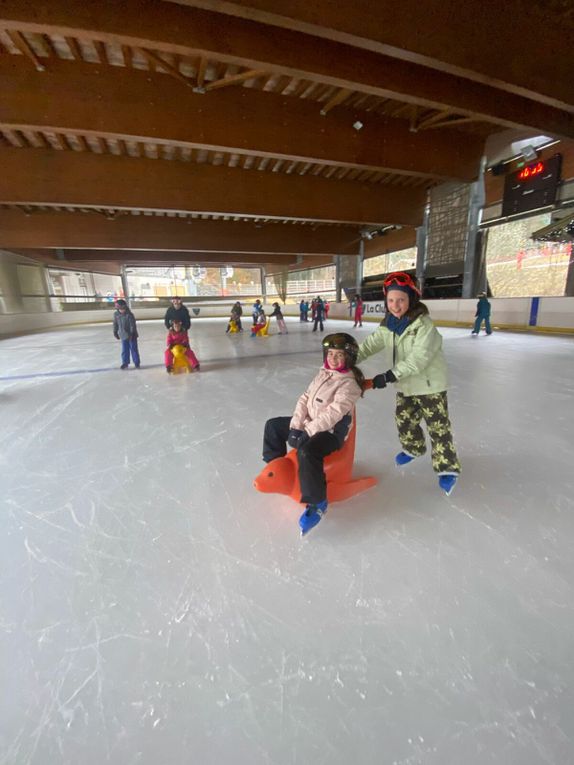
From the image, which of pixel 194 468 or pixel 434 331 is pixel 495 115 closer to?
pixel 434 331

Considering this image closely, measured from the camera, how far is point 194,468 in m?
2.03

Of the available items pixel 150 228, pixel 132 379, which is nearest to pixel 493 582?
pixel 132 379

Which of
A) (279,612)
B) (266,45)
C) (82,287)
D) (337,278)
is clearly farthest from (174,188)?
(82,287)

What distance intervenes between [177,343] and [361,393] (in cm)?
399

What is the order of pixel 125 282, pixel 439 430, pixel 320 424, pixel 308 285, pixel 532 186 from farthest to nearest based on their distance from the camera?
1. pixel 308 285
2. pixel 125 282
3. pixel 532 186
4. pixel 439 430
5. pixel 320 424

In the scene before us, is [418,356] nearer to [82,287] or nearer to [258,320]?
Result: [258,320]

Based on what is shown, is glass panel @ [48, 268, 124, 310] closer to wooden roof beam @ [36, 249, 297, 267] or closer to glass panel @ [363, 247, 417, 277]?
wooden roof beam @ [36, 249, 297, 267]

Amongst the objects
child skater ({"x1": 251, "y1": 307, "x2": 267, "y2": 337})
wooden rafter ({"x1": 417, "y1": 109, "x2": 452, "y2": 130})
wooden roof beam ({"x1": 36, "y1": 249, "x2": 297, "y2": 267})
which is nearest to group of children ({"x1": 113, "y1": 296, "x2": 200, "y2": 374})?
child skater ({"x1": 251, "y1": 307, "x2": 267, "y2": 337})

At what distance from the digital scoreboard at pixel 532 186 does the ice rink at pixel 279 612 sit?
26.6 feet

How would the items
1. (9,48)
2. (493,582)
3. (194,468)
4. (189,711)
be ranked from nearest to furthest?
1. (189,711)
2. (493,582)
3. (194,468)
4. (9,48)

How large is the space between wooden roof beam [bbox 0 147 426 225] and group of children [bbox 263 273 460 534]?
706 centimetres

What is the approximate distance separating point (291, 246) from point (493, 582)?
1282cm

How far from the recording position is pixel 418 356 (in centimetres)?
158

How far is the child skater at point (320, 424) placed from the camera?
4.56 ft
